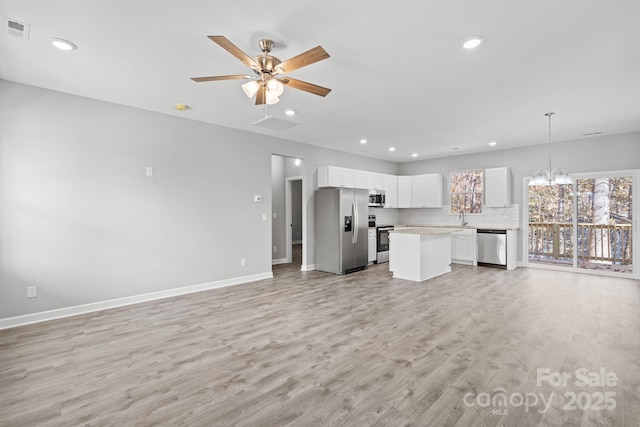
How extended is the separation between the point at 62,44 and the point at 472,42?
362 cm

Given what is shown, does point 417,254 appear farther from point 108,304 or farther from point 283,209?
point 108,304

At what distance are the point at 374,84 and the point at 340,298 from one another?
2946mm

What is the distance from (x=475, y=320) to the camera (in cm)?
363

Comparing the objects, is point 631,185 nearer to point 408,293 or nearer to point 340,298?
point 408,293

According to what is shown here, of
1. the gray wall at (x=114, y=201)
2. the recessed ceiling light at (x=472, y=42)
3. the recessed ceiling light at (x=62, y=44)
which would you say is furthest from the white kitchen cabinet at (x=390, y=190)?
the recessed ceiling light at (x=62, y=44)

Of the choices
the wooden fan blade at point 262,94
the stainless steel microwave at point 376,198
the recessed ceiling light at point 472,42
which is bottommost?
the stainless steel microwave at point 376,198

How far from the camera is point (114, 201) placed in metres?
4.23

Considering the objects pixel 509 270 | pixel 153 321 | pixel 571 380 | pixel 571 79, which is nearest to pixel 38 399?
pixel 153 321

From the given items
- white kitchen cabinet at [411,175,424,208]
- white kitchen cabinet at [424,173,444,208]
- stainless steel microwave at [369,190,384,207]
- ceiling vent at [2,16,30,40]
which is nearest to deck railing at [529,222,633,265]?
white kitchen cabinet at [424,173,444,208]

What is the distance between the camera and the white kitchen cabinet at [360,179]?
746 cm

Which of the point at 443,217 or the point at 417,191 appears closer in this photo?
the point at 443,217

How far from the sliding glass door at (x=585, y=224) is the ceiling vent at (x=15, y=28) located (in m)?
8.52

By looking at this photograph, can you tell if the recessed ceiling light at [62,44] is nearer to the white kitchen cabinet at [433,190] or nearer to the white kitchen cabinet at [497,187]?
the white kitchen cabinet at [433,190]

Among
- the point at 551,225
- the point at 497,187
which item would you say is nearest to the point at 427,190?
the point at 497,187
